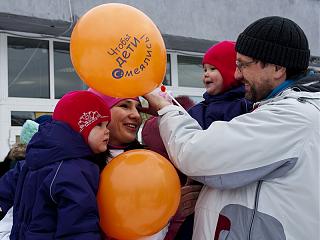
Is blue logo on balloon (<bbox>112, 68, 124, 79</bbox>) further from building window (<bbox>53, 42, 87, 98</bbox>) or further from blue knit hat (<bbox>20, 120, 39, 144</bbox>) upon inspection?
building window (<bbox>53, 42, 87, 98</bbox>)

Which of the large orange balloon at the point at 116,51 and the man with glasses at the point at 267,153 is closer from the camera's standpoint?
the man with glasses at the point at 267,153

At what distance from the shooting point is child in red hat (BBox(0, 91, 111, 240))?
2.05 m

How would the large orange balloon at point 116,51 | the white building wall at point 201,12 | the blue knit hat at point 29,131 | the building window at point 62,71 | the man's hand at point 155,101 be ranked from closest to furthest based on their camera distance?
the large orange balloon at point 116,51 < the man's hand at point 155,101 < the blue knit hat at point 29,131 < the white building wall at point 201,12 < the building window at point 62,71

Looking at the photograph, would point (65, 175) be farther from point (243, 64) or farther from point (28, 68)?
point (28, 68)

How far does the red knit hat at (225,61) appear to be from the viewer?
2766mm

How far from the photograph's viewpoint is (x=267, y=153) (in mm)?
1872

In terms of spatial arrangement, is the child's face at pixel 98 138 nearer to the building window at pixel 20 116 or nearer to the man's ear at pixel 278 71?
the man's ear at pixel 278 71

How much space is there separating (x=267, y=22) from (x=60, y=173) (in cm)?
110

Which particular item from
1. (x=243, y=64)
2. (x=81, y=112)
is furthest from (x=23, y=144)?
(x=243, y=64)

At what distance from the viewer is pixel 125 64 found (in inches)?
85.9

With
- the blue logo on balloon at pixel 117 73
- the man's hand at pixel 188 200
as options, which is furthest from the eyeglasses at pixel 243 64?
the man's hand at pixel 188 200

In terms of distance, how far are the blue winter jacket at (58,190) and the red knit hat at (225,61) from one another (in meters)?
0.93

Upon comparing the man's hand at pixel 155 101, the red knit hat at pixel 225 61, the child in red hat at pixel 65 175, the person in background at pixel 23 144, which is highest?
the red knit hat at pixel 225 61

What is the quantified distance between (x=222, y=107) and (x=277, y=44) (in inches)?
25.6
